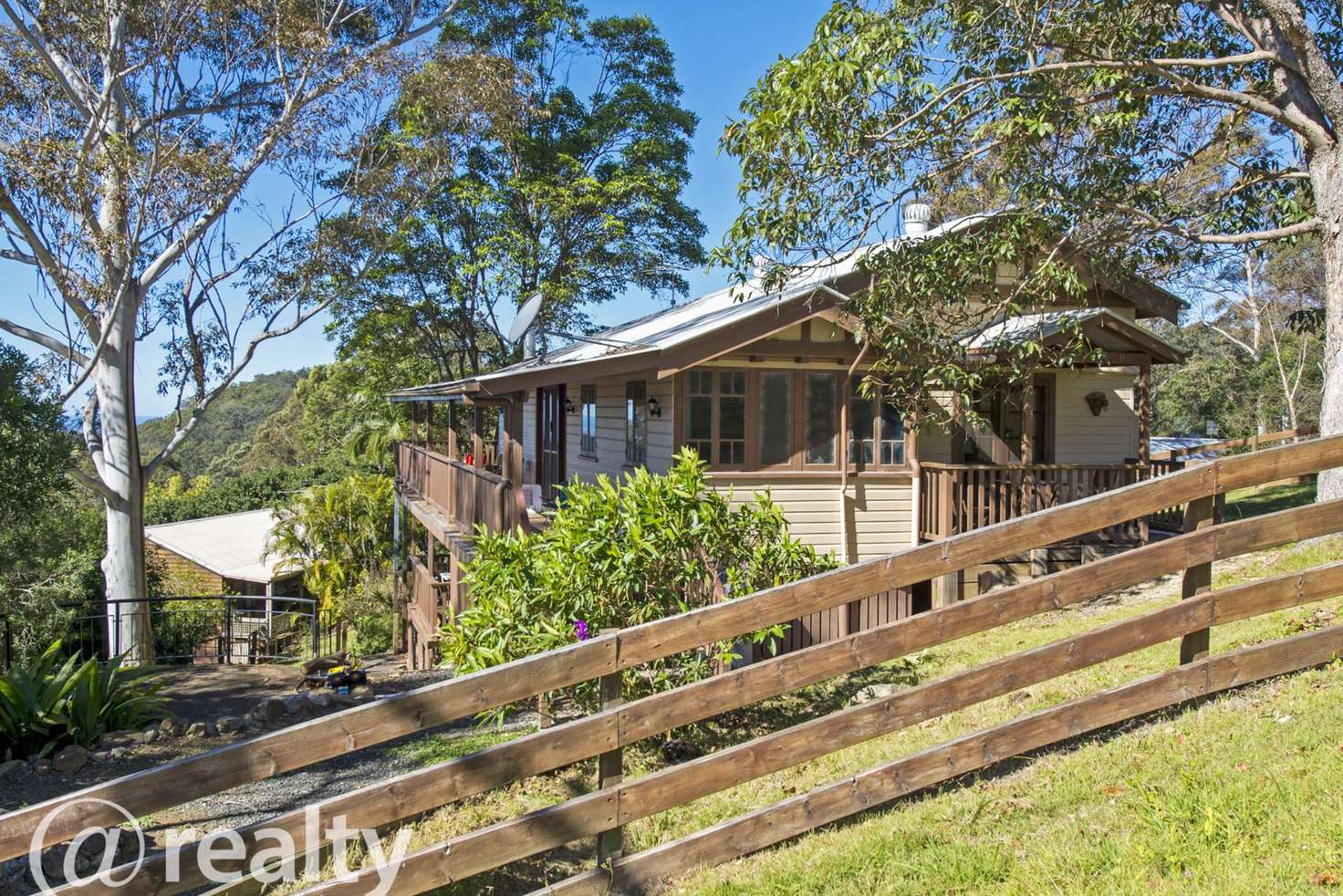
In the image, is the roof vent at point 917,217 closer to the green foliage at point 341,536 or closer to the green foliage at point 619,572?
the green foliage at point 619,572

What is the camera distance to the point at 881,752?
5.45 meters

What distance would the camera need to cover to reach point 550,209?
27.7 meters

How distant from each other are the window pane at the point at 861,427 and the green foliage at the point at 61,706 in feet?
28.1

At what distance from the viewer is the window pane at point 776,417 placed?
466 inches

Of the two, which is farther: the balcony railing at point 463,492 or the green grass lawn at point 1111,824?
the balcony railing at point 463,492

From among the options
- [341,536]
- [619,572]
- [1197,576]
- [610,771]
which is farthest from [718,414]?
[341,536]

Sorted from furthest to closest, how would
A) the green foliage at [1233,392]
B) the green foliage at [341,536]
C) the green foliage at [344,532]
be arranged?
the green foliage at [1233,392] < the green foliage at [344,532] < the green foliage at [341,536]

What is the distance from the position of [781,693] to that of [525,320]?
35.3 feet

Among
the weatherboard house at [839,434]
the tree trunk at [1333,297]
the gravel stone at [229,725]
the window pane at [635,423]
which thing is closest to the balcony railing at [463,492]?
the weatherboard house at [839,434]

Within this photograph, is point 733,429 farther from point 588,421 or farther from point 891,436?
point 588,421

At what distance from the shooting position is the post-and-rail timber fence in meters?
3.29

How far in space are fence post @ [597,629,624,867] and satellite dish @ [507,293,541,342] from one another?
34.9 ft

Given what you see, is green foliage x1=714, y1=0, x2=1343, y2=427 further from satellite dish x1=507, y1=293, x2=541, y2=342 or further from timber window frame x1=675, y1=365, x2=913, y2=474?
satellite dish x1=507, y1=293, x2=541, y2=342

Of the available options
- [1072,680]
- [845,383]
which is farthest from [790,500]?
[1072,680]
